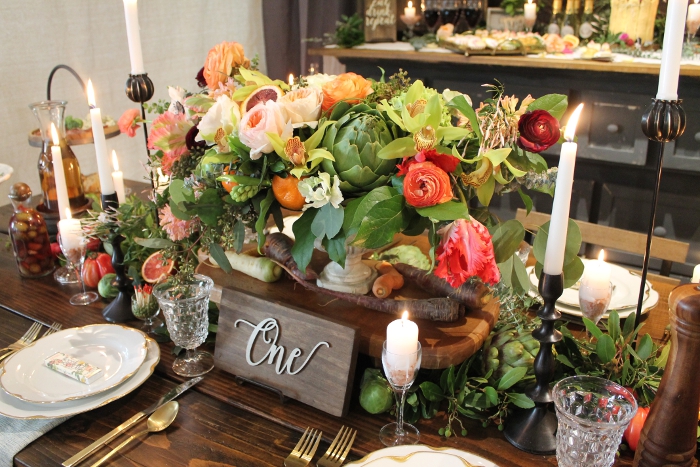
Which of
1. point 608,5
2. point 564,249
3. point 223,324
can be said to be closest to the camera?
point 564,249

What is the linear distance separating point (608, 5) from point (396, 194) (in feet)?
7.04

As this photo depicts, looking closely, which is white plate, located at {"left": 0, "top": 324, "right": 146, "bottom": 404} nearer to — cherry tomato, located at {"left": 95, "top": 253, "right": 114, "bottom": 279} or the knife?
the knife

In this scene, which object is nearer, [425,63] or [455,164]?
[455,164]

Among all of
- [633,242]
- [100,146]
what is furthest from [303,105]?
[633,242]

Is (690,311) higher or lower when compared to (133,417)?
higher

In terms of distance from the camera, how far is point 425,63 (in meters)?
2.56

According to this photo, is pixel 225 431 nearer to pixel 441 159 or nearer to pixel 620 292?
pixel 441 159

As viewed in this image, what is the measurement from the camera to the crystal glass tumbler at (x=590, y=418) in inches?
26.0

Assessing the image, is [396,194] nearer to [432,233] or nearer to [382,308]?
[432,233]

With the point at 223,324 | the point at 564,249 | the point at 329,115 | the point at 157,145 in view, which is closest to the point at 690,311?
the point at 564,249

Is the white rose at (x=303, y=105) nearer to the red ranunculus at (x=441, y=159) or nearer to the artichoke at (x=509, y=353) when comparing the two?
the red ranunculus at (x=441, y=159)

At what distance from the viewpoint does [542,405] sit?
→ 80 centimetres

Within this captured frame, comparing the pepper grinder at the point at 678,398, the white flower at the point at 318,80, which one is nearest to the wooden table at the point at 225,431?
the pepper grinder at the point at 678,398

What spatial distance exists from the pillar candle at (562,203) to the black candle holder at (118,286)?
2.54ft
